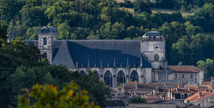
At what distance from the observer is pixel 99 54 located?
12988 centimetres

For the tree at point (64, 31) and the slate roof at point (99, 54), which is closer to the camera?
the slate roof at point (99, 54)

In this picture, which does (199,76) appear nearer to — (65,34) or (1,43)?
(65,34)

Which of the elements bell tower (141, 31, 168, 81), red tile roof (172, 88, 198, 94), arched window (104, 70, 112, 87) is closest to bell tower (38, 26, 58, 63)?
arched window (104, 70, 112, 87)

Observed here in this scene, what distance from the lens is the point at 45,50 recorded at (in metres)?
128

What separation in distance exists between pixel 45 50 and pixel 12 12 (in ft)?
199

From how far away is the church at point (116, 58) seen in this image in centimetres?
12750

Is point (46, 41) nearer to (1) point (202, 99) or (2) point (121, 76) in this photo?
(2) point (121, 76)

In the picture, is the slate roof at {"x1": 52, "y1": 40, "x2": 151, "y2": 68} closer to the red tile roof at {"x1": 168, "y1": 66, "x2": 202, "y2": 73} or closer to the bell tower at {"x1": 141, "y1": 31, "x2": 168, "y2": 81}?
the bell tower at {"x1": 141, "y1": 31, "x2": 168, "y2": 81}

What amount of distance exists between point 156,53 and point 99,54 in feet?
31.3

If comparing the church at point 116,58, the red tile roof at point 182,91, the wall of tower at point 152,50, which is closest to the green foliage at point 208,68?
the wall of tower at point 152,50

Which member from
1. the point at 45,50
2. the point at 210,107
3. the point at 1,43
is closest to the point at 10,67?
the point at 1,43

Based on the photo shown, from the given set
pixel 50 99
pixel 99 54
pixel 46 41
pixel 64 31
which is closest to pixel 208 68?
pixel 64 31

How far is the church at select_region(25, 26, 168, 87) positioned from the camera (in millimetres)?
127500

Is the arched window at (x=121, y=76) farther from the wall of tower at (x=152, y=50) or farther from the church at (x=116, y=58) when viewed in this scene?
the wall of tower at (x=152, y=50)
